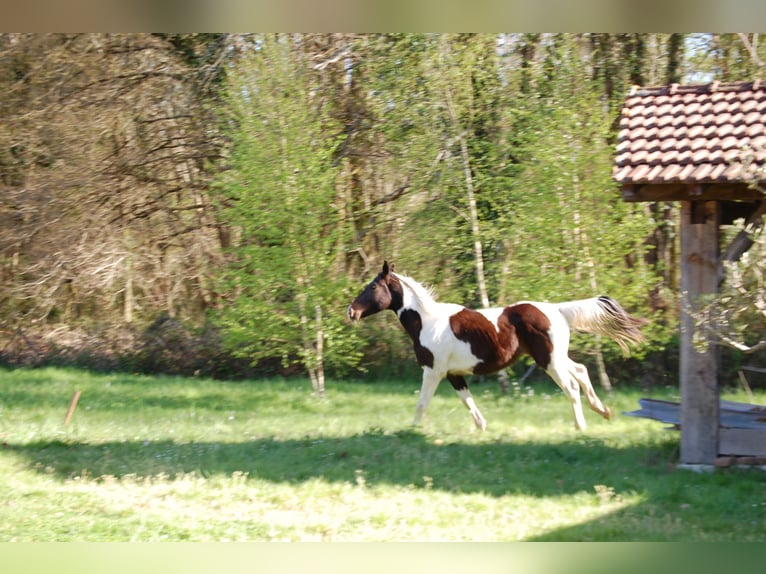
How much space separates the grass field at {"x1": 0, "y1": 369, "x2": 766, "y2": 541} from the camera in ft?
21.2

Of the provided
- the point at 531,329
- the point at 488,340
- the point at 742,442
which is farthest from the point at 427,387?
the point at 742,442

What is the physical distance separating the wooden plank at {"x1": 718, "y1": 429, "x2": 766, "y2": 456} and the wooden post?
8 cm

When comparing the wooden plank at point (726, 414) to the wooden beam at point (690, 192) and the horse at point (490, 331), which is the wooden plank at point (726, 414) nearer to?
the horse at point (490, 331)

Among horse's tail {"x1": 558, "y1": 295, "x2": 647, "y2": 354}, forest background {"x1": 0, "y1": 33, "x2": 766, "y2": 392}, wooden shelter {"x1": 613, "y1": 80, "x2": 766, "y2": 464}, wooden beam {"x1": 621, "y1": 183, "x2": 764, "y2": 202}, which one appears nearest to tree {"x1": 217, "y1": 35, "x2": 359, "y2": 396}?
forest background {"x1": 0, "y1": 33, "x2": 766, "y2": 392}

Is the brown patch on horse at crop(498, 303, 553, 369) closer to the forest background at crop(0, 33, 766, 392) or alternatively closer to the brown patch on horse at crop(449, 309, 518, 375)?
the brown patch on horse at crop(449, 309, 518, 375)

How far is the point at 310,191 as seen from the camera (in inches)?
447

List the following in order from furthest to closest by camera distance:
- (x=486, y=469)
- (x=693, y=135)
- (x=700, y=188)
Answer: (x=486, y=469), (x=693, y=135), (x=700, y=188)

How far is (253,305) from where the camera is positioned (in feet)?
38.3

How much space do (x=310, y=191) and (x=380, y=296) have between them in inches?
127

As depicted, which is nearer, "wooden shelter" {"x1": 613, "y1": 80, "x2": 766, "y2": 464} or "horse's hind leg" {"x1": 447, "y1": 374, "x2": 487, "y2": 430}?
"wooden shelter" {"x1": 613, "y1": 80, "x2": 766, "y2": 464}

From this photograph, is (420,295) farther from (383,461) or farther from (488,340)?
(383,461)

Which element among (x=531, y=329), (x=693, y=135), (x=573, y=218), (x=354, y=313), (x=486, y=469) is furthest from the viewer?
(x=573, y=218)

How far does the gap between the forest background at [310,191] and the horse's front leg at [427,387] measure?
113 inches
